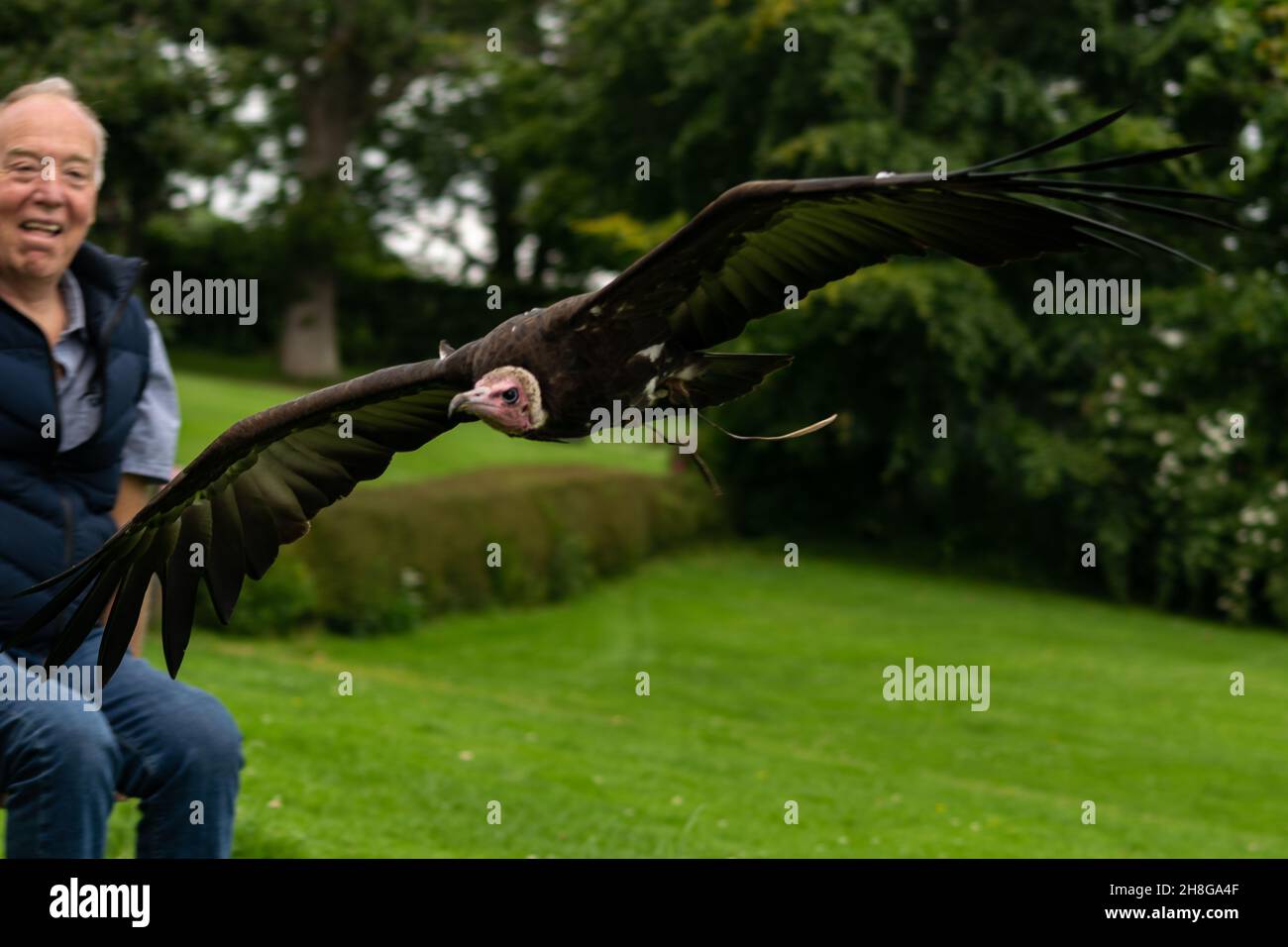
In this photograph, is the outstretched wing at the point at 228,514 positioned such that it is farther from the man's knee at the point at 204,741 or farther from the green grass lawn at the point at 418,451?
the green grass lawn at the point at 418,451

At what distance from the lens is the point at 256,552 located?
12.9 feet

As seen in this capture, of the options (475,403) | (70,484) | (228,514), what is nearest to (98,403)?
(70,484)

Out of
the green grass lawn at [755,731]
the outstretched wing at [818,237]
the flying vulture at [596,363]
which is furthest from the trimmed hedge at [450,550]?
the outstretched wing at [818,237]

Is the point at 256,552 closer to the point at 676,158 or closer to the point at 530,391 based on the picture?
the point at 530,391

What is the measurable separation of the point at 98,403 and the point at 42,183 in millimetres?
573

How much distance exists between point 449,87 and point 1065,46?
13.1 m

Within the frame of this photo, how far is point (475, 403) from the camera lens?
2928 millimetres

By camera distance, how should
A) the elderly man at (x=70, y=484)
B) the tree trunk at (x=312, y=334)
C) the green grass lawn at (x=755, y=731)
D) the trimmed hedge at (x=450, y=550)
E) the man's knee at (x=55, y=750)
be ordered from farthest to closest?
the tree trunk at (x=312, y=334)
the trimmed hedge at (x=450, y=550)
the green grass lawn at (x=755, y=731)
the elderly man at (x=70, y=484)
the man's knee at (x=55, y=750)

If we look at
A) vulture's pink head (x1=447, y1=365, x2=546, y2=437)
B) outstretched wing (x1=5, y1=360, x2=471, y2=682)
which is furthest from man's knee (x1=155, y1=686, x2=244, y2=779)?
vulture's pink head (x1=447, y1=365, x2=546, y2=437)

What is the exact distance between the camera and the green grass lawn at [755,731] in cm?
732

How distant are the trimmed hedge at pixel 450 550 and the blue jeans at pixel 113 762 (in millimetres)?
8019

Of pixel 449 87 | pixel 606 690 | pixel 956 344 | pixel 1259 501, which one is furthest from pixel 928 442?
pixel 449 87

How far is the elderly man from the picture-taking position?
3.74m

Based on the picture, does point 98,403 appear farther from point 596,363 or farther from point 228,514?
point 596,363
